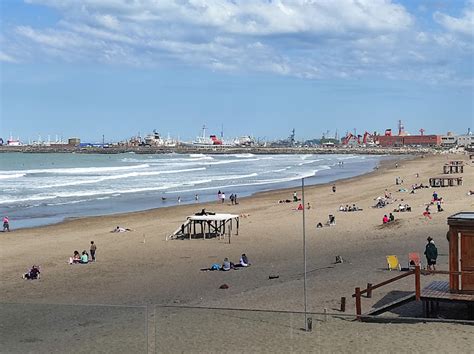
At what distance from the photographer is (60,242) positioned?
2623 centimetres

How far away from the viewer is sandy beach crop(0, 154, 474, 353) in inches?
332

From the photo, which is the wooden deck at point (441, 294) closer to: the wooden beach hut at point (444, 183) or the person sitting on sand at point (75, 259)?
the person sitting on sand at point (75, 259)

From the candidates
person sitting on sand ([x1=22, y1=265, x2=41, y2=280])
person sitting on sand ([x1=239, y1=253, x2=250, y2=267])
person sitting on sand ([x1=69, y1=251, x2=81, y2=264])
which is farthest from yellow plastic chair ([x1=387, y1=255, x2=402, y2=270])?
person sitting on sand ([x1=69, y1=251, x2=81, y2=264])

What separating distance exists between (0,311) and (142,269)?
11.2 m

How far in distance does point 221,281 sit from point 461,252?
24.4ft

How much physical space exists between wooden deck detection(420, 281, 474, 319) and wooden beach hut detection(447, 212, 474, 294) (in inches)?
7.8

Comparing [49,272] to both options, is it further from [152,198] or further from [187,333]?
[152,198]

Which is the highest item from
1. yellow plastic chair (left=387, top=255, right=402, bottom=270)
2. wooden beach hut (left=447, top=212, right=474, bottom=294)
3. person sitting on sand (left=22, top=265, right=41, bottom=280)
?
wooden beach hut (left=447, top=212, right=474, bottom=294)

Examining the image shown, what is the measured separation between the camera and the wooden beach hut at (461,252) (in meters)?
11.9

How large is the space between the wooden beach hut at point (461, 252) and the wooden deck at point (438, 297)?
0.65 ft

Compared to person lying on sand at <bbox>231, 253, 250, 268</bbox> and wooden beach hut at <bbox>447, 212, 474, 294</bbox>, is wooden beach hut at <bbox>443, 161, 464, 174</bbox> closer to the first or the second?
person lying on sand at <bbox>231, 253, 250, 268</bbox>

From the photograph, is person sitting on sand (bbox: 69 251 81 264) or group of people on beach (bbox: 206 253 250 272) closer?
group of people on beach (bbox: 206 253 250 272)

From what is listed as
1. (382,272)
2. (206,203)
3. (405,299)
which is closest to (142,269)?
(382,272)

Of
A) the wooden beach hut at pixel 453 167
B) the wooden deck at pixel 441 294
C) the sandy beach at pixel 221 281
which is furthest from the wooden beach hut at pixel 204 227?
the wooden beach hut at pixel 453 167
